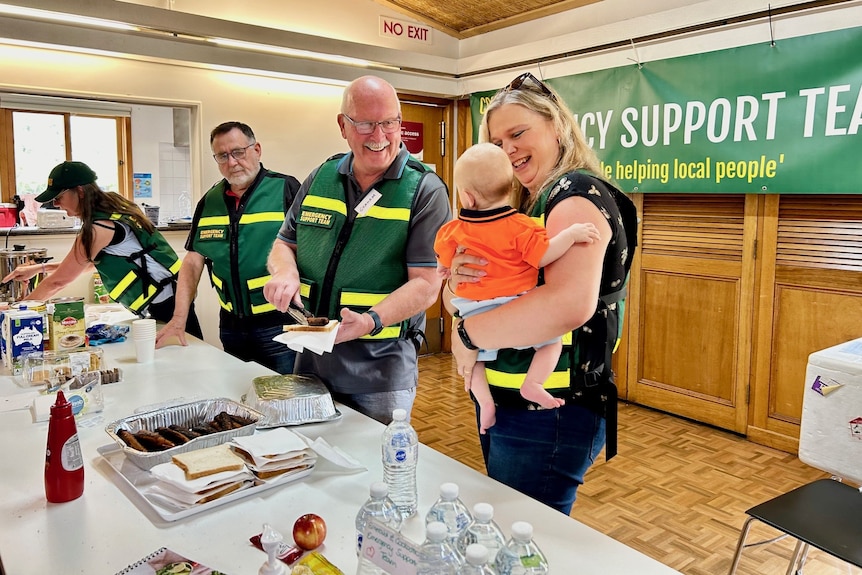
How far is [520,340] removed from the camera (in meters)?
1.29

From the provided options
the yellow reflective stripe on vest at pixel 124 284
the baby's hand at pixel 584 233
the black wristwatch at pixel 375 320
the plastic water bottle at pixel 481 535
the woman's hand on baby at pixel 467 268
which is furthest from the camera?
the yellow reflective stripe on vest at pixel 124 284

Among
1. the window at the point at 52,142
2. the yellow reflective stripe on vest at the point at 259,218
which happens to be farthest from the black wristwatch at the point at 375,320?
the window at the point at 52,142

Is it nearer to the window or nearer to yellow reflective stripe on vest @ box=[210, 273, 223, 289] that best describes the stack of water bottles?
yellow reflective stripe on vest @ box=[210, 273, 223, 289]

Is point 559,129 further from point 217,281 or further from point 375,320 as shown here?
point 217,281

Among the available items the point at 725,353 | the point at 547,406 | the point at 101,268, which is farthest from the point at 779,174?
the point at 101,268

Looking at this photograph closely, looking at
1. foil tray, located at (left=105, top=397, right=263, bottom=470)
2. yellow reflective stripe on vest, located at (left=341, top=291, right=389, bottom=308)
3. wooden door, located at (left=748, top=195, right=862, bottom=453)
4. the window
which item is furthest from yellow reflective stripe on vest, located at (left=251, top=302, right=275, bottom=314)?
the window

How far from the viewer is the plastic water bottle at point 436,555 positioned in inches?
30.5

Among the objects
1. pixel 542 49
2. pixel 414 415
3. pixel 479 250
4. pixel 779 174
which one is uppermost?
pixel 542 49

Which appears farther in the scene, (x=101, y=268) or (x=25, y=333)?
(x=101, y=268)

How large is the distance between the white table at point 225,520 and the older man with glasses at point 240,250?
102 cm

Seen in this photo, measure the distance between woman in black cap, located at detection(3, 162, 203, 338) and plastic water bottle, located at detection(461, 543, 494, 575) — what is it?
8.09ft

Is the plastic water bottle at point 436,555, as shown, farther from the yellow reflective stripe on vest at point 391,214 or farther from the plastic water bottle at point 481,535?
the yellow reflective stripe on vest at point 391,214

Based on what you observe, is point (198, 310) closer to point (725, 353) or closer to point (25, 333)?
point (25, 333)

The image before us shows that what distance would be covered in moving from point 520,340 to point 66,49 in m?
3.43
